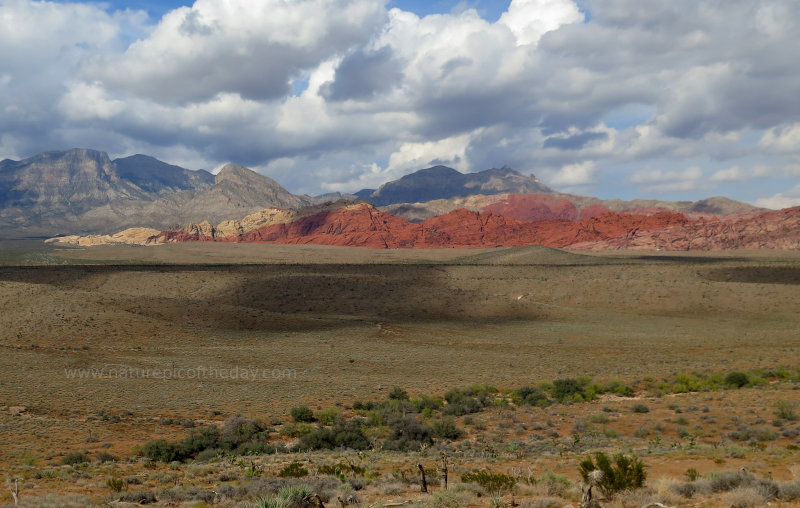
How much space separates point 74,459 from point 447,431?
42.1 ft

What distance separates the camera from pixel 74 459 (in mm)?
17219

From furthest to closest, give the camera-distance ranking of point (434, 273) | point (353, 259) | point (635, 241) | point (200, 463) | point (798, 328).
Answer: point (635, 241) < point (353, 259) < point (434, 273) < point (798, 328) < point (200, 463)

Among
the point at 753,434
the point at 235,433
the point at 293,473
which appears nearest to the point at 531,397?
the point at 753,434

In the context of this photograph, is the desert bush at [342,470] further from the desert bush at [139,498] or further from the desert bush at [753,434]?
the desert bush at [753,434]

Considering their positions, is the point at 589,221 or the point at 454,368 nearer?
the point at 454,368

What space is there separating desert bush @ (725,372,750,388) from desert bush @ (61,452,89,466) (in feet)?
98.3

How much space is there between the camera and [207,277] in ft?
256

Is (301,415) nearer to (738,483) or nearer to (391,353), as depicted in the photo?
(391,353)

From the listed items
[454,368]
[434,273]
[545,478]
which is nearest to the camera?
[545,478]

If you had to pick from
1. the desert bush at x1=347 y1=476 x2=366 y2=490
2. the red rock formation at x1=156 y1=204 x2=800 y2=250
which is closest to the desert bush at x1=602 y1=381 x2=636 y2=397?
the desert bush at x1=347 y1=476 x2=366 y2=490

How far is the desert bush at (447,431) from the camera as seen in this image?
2103 centimetres

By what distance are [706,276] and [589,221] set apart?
110810 millimetres

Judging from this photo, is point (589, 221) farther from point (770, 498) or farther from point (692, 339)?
point (770, 498)

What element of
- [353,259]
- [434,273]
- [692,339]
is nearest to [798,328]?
[692,339]
